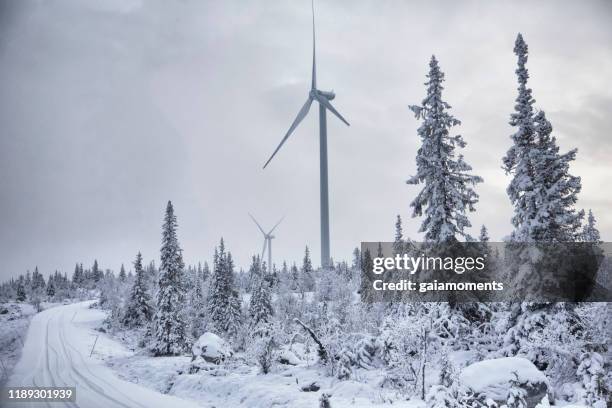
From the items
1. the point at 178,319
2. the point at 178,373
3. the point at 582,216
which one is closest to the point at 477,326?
the point at 582,216

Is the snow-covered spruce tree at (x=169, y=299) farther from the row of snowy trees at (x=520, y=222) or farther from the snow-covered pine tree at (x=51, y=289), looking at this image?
the snow-covered pine tree at (x=51, y=289)

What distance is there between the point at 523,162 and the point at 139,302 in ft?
187

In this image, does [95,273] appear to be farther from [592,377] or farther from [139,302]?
[592,377]

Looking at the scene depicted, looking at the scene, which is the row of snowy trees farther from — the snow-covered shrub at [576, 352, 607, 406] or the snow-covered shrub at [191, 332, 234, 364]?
the snow-covered shrub at [191, 332, 234, 364]

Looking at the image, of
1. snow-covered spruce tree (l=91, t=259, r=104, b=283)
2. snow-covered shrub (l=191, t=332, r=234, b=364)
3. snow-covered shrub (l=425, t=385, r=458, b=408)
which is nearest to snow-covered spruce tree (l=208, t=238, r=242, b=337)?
snow-covered shrub (l=191, t=332, r=234, b=364)

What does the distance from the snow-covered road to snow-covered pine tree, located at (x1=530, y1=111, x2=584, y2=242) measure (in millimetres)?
17290

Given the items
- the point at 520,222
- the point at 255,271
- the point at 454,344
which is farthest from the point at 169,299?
the point at 255,271

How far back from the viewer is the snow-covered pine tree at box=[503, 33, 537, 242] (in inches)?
730

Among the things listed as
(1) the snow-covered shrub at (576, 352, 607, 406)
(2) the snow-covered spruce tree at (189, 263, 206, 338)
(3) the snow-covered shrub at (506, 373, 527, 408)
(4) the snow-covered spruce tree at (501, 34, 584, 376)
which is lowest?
(2) the snow-covered spruce tree at (189, 263, 206, 338)

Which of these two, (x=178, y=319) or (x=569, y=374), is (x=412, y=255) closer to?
(x=569, y=374)

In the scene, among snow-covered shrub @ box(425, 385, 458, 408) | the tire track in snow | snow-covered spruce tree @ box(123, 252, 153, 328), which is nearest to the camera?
snow-covered shrub @ box(425, 385, 458, 408)

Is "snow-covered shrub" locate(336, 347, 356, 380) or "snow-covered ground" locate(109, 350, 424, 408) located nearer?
"snow-covered ground" locate(109, 350, 424, 408)

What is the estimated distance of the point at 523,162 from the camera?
19062mm

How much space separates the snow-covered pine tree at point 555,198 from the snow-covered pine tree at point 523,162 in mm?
294
